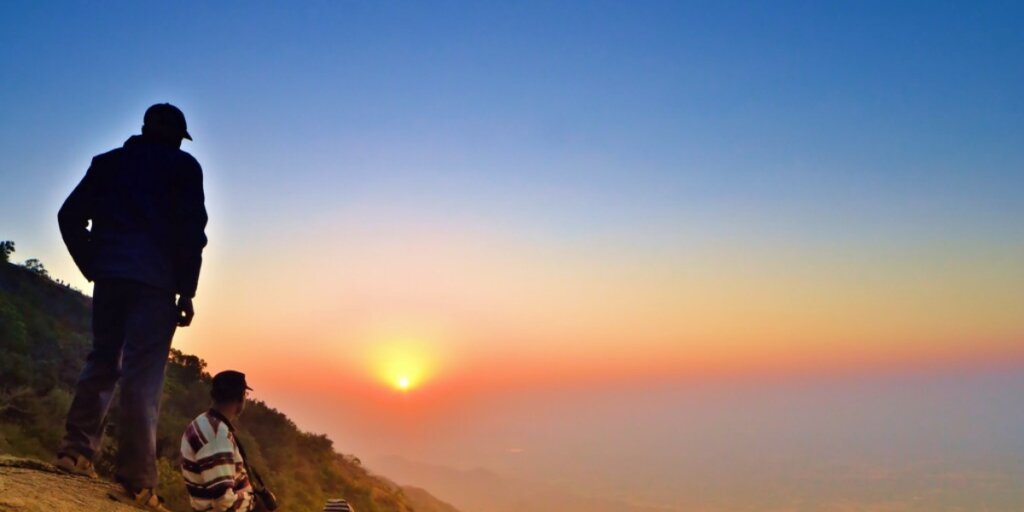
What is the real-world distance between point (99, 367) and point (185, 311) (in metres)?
0.69

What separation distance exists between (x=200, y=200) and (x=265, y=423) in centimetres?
1196

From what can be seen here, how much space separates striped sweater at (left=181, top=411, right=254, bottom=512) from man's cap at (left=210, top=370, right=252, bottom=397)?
7.4 inches

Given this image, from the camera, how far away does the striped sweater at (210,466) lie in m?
3.89

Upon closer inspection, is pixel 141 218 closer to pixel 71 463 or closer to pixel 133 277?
pixel 133 277

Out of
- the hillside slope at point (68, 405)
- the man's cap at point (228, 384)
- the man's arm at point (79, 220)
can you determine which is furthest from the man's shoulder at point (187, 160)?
the hillside slope at point (68, 405)

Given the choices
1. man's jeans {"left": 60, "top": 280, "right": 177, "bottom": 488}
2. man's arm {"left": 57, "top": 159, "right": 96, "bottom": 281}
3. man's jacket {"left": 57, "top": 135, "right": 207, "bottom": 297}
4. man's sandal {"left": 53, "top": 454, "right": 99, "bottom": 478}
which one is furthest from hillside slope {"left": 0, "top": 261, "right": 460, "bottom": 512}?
man's jacket {"left": 57, "top": 135, "right": 207, "bottom": 297}

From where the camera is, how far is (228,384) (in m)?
4.19

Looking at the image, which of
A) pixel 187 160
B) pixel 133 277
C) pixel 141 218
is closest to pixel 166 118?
pixel 187 160

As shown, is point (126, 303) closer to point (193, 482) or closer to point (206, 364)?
point (193, 482)

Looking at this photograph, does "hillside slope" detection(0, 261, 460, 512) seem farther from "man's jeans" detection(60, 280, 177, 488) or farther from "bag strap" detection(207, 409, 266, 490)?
"bag strap" detection(207, 409, 266, 490)

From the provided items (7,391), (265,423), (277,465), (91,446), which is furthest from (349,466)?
(91,446)

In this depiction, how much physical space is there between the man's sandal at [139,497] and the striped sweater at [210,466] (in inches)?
31.3

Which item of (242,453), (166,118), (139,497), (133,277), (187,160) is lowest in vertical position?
(139,497)

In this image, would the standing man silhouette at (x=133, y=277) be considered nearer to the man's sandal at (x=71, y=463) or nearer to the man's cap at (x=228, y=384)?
the man's sandal at (x=71, y=463)
